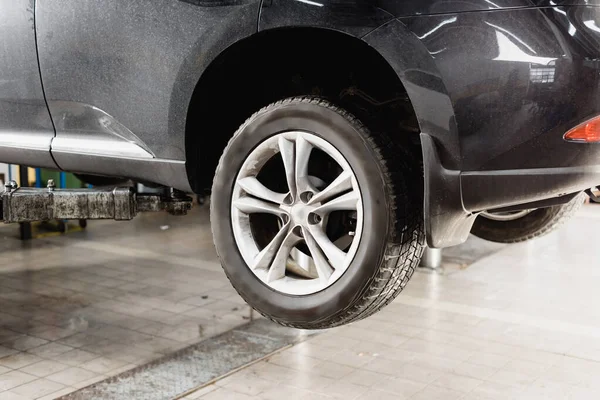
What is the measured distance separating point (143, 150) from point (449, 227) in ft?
3.29

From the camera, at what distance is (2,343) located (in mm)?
4164

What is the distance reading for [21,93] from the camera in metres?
2.52

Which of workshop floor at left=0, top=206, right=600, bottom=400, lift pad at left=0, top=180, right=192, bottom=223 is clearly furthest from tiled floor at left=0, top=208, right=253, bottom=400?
lift pad at left=0, top=180, right=192, bottom=223

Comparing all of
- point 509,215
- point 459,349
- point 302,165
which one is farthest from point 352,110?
point 459,349

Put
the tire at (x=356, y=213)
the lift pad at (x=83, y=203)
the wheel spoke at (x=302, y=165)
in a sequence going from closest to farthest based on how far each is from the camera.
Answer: the tire at (x=356, y=213)
the wheel spoke at (x=302, y=165)
the lift pad at (x=83, y=203)

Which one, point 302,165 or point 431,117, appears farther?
point 302,165

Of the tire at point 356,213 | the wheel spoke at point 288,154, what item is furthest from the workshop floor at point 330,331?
the wheel spoke at point 288,154

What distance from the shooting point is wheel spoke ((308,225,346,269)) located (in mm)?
2041

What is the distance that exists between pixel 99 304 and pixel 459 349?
2.44 metres

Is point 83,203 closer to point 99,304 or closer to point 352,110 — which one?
point 352,110

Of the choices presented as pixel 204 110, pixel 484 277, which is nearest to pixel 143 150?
pixel 204 110

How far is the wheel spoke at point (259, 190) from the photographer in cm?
215

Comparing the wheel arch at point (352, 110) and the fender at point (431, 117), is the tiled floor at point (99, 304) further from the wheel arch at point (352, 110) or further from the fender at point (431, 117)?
the fender at point (431, 117)

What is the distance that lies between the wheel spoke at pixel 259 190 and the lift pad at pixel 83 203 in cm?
61
